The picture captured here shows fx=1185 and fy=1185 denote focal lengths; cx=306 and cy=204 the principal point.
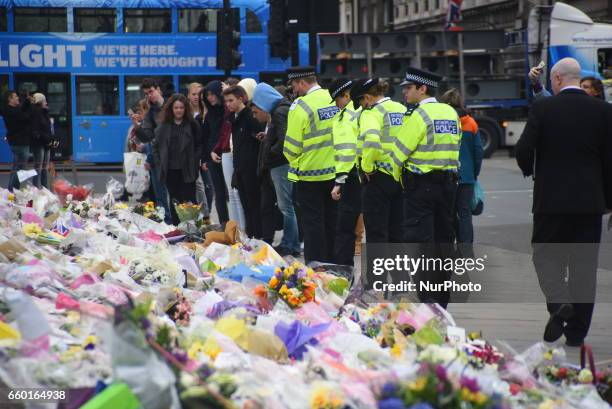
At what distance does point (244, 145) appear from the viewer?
12.4 metres

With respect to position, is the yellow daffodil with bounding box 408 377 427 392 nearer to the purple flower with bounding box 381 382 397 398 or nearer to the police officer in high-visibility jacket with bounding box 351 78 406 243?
the purple flower with bounding box 381 382 397 398

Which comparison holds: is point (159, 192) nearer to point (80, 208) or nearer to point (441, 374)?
point (80, 208)

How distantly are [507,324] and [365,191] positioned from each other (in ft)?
5.38

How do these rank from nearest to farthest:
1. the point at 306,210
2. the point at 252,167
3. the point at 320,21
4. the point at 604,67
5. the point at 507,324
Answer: the point at 507,324 → the point at 306,210 → the point at 252,167 → the point at 320,21 → the point at 604,67

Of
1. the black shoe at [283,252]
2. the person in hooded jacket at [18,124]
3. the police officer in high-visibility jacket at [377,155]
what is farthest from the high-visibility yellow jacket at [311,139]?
the person in hooded jacket at [18,124]

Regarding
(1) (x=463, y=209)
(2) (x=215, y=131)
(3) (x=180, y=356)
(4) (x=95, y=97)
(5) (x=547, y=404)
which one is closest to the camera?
(3) (x=180, y=356)

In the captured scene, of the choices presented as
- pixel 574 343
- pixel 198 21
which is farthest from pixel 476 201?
pixel 198 21

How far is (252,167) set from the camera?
1239cm

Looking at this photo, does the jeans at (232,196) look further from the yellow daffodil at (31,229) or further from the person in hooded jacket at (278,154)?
the yellow daffodil at (31,229)

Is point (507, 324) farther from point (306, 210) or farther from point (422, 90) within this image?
point (306, 210)

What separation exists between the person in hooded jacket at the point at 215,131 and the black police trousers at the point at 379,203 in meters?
4.58

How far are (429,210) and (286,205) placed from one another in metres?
3.51

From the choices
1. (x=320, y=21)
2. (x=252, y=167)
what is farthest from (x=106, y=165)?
(x=252, y=167)

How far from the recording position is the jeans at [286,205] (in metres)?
11.5
